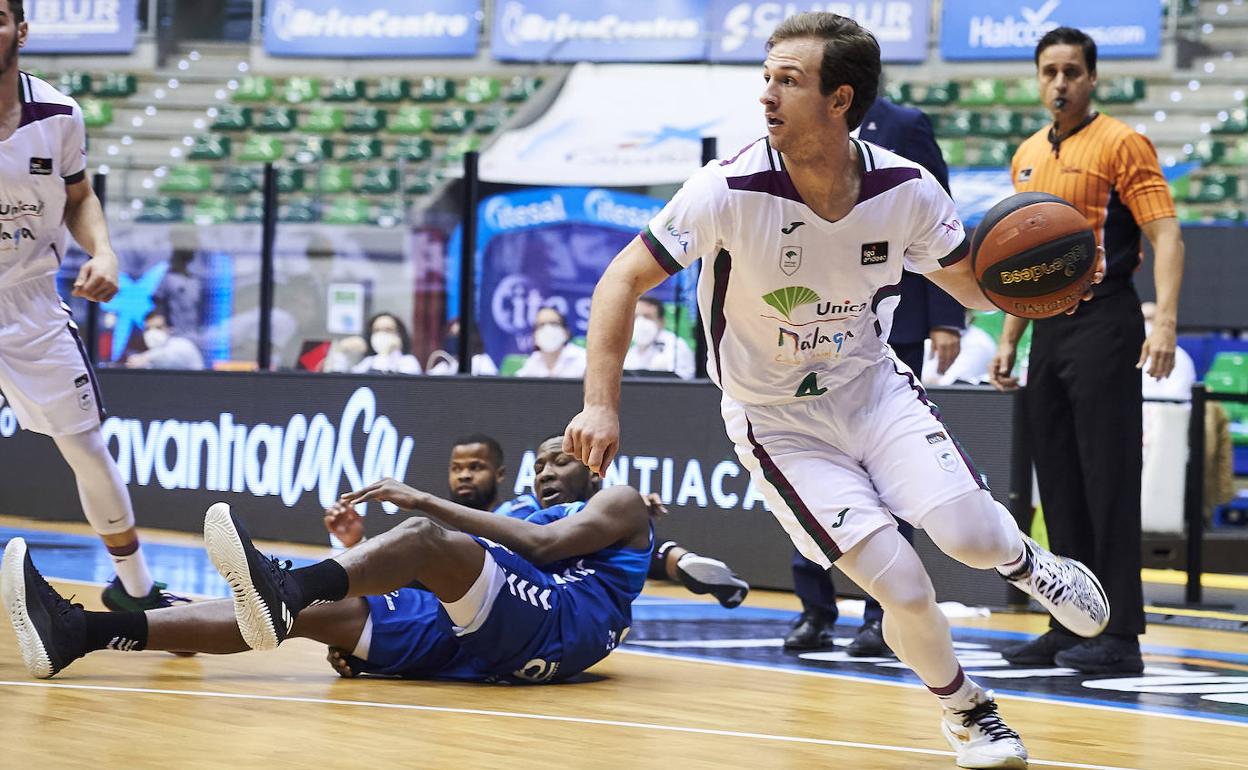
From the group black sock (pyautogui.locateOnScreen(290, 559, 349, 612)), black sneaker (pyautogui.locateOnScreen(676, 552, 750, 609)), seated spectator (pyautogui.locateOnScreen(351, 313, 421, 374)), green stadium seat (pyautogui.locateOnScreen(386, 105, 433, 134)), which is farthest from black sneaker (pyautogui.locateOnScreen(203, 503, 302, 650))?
green stadium seat (pyautogui.locateOnScreen(386, 105, 433, 134))

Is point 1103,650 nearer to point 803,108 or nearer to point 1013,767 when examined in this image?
point 1013,767

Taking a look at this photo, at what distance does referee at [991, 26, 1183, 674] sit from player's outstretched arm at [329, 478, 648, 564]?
1813 mm

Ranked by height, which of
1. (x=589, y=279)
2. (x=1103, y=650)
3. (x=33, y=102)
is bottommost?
(x=1103, y=650)

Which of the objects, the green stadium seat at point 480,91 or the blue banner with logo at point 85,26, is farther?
the blue banner with logo at point 85,26

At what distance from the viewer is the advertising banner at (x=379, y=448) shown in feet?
28.5

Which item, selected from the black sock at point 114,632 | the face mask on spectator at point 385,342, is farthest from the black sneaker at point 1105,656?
the face mask on spectator at point 385,342

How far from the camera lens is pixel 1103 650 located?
5879mm

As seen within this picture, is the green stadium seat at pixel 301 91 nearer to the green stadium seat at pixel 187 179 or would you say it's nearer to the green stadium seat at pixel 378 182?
the green stadium seat at pixel 378 182

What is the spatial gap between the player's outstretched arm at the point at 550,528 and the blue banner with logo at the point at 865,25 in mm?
16318

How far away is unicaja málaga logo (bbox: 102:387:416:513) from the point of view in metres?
10.4

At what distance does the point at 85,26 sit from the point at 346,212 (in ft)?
54.2

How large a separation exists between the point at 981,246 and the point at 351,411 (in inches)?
274

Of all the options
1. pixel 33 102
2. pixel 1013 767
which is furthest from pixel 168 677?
pixel 1013 767

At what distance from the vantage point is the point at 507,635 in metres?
4.92
